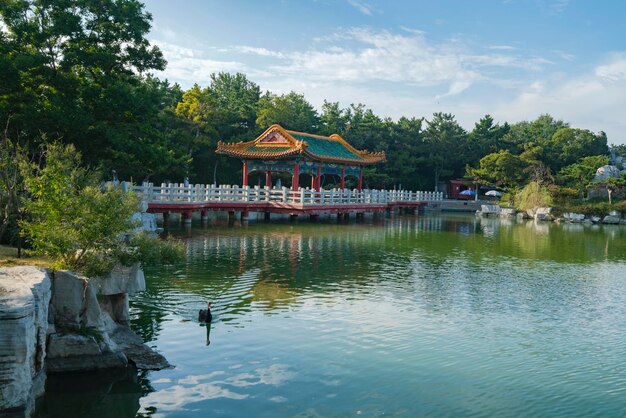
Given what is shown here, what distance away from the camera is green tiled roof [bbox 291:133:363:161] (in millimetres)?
37472

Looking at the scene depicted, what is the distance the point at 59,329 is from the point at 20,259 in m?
2.59

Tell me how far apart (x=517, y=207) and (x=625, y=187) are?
8340 mm

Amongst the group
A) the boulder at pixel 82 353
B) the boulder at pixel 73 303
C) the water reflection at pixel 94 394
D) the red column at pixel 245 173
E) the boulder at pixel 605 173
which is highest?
the boulder at pixel 605 173

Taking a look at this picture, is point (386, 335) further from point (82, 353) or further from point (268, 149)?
point (268, 149)

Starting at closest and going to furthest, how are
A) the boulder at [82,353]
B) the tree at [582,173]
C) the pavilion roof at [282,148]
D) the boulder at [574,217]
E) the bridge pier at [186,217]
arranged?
1. the boulder at [82,353]
2. the bridge pier at [186,217]
3. the pavilion roof at [282,148]
4. the boulder at [574,217]
5. the tree at [582,173]

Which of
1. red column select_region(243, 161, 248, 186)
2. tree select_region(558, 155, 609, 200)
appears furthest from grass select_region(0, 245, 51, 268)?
tree select_region(558, 155, 609, 200)

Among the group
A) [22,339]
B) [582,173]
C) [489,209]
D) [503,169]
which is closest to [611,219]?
[582,173]

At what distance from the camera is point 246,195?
32.8 meters

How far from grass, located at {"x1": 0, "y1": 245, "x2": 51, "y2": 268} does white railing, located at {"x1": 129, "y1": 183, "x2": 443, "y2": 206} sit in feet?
42.0

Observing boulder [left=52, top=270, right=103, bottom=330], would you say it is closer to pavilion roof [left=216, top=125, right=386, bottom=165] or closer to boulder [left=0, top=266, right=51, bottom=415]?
boulder [left=0, top=266, right=51, bottom=415]

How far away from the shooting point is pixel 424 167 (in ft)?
214

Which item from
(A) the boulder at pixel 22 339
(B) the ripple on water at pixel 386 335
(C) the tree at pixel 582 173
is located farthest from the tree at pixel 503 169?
(A) the boulder at pixel 22 339

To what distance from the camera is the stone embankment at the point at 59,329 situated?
660cm

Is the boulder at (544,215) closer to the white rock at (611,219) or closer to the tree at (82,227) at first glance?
the white rock at (611,219)
